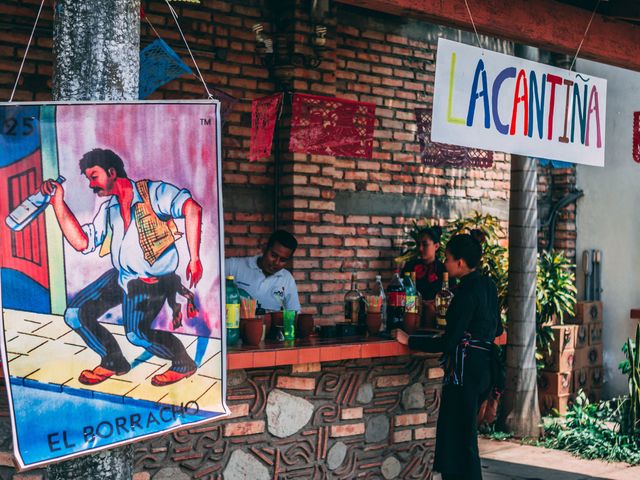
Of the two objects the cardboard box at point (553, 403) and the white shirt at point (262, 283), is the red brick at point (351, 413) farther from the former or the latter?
the cardboard box at point (553, 403)

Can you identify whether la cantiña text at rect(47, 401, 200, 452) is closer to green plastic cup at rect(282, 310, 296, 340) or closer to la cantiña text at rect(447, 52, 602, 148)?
green plastic cup at rect(282, 310, 296, 340)

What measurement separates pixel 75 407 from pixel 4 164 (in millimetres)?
820

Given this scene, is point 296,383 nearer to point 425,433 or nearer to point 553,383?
point 425,433

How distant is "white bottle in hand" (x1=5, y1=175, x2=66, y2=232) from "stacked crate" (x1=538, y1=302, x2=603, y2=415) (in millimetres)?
7030

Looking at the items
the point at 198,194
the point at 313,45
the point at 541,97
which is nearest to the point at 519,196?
the point at 313,45

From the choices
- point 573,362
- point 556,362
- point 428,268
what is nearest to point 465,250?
point 428,268

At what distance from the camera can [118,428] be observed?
3121 mm

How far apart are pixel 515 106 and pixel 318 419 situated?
2.12m

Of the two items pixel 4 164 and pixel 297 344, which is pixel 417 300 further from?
pixel 4 164

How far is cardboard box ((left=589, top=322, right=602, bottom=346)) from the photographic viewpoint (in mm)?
9984

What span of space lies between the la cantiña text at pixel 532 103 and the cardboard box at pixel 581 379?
14.2ft

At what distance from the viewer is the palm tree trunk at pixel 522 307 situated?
8.23 meters

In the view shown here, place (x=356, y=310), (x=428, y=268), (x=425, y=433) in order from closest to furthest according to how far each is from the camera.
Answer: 1. (x=356, y=310)
2. (x=425, y=433)
3. (x=428, y=268)

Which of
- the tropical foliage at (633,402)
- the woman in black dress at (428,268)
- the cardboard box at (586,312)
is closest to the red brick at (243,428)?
the woman in black dress at (428,268)
